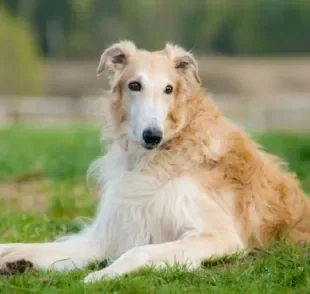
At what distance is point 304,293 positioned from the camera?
18.2ft

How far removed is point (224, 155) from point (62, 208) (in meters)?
2.95

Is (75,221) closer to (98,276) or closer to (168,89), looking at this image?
(168,89)

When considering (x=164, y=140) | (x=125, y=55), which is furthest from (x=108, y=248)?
Answer: (x=125, y=55)

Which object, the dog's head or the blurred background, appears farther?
the blurred background

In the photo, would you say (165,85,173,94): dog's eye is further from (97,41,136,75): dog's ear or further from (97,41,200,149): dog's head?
(97,41,136,75): dog's ear

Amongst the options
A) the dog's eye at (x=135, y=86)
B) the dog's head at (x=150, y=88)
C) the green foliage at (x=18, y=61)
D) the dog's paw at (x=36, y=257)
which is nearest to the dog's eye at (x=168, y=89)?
the dog's head at (x=150, y=88)

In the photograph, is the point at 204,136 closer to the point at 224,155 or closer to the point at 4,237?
the point at 224,155

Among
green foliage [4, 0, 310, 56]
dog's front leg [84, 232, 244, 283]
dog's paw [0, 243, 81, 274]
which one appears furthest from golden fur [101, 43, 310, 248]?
green foliage [4, 0, 310, 56]

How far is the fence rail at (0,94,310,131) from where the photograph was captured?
85.8ft

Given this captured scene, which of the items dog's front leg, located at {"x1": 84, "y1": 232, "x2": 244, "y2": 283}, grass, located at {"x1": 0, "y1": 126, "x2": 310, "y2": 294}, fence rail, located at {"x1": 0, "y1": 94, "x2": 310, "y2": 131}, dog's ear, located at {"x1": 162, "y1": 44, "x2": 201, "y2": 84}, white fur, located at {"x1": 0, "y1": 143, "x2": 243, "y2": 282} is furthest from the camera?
fence rail, located at {"x1": 0, "y1": 94, "x2": 310, "y2": 131}

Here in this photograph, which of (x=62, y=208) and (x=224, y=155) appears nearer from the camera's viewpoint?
(x=224, y=155)

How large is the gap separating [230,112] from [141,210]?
65.0ft

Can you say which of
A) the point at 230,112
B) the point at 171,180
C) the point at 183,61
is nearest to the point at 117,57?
the point at 183,61

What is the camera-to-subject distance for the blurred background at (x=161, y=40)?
32.8 m
